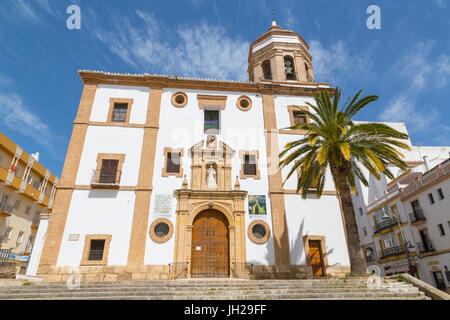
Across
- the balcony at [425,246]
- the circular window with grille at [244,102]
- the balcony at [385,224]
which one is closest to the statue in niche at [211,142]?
the circular window with grille at [244,102]

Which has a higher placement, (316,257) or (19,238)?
(19,238)

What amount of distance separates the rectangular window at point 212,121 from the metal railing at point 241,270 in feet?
25.8

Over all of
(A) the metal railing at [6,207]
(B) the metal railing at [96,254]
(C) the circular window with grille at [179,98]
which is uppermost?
(C) the circular window with grille at [179,98]

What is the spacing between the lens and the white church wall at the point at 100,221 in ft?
45.7

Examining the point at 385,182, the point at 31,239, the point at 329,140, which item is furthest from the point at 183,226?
the point at 385,182

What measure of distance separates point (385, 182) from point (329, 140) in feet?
72.9

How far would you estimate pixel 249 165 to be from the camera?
55.5ft

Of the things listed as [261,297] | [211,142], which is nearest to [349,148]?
[211,142]

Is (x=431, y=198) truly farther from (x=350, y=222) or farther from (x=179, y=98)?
(x=179, y=98)

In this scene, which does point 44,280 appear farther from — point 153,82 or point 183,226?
point 153,82

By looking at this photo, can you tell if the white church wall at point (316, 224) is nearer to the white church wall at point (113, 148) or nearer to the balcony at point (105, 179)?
the white church wall at point (113, 148)

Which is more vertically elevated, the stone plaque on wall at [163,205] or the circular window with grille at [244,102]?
the circular window with grille at [244,102]

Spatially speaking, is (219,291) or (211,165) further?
(211,165)

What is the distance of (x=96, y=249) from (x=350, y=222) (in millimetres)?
12263
